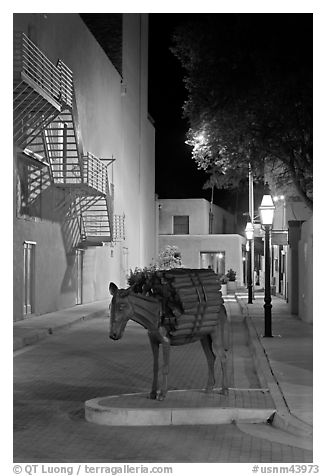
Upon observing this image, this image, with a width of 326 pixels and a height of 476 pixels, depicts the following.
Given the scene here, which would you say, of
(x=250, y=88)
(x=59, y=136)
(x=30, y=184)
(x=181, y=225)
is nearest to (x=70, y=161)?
(x=59, y=136)

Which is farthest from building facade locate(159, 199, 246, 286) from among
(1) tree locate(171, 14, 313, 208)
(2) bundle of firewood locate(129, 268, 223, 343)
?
(2) bundle of firewood locate(129, 268, 223, 343)

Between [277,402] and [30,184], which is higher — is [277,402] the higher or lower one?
the lower one

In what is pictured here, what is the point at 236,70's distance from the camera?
24.3 meters

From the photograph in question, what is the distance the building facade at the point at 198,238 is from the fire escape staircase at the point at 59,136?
25109mm

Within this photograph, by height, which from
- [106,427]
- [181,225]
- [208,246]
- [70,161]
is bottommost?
[106,427]

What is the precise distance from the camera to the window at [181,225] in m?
64.0

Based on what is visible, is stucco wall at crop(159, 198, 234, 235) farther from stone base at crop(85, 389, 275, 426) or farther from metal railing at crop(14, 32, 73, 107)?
stone base at crop(85, 389, 275, 426)

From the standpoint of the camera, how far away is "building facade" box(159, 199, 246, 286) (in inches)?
2394

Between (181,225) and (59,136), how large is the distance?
38435 millimetres

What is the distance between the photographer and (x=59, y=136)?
2605cm

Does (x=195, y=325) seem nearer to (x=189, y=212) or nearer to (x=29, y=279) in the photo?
(x=29, y=279)

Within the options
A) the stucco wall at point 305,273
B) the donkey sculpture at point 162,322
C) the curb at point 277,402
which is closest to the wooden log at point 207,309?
the donkey sculpture at point 162,322
